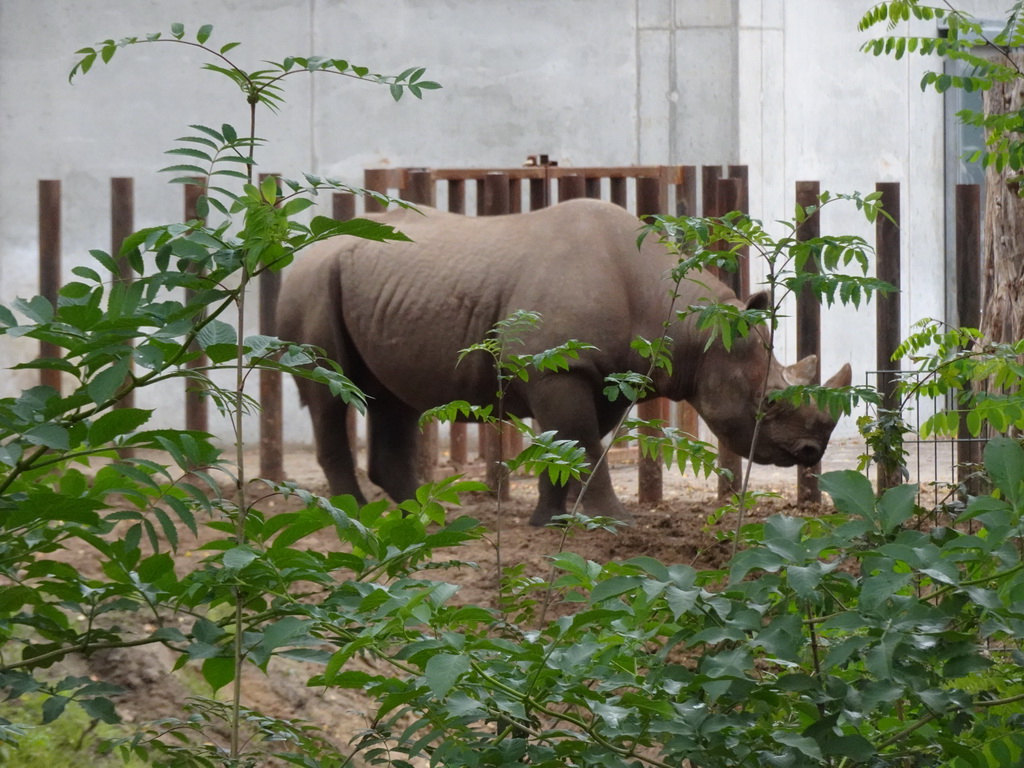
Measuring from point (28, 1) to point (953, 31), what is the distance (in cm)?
812

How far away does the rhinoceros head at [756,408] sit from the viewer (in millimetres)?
5727

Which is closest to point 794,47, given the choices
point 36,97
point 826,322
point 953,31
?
point 826,322

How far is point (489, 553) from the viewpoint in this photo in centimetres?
530

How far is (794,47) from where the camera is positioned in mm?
10086

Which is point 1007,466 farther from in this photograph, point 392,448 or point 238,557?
point 392,448

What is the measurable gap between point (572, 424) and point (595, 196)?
222cm

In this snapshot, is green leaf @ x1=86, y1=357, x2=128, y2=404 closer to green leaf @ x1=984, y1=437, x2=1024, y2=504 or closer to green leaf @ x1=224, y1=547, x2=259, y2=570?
green leaf @ x1=224, y1=547, x2=259, y2=570

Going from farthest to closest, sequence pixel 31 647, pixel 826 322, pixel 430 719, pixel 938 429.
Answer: pixel 826 322 → pixel 938 429 → pixel 31 647 → pixel 430 719

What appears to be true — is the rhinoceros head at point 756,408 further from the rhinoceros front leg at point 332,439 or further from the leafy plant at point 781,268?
the leafy plant at point 781,268

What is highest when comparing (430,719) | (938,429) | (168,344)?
(168,344)

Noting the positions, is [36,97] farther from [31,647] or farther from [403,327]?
A: [31,647]

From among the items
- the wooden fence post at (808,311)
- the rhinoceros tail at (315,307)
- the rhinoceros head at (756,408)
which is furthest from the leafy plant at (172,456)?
the wooden fence post at (808,311)

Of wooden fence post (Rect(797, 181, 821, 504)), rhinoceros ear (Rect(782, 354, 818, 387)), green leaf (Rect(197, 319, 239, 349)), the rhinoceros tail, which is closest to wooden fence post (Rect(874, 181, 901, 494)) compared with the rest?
wooden fence post (Rect(797, 181, 821, 504))

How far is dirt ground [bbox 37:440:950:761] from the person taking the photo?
3.53m
